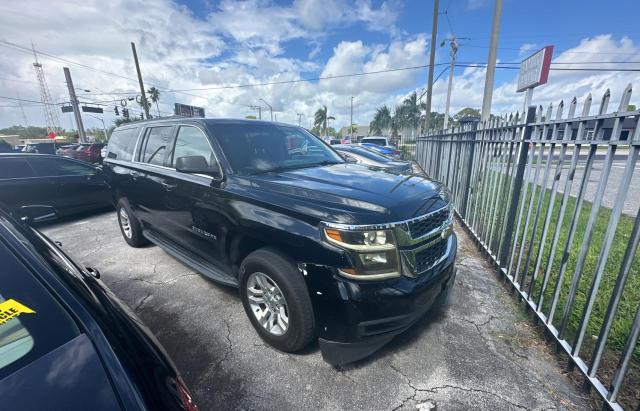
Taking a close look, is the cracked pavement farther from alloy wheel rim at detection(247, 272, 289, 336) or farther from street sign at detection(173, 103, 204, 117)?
street sign at detection(173, 103, 204, 117)

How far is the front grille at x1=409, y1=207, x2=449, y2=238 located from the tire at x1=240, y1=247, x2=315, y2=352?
2.83 feet

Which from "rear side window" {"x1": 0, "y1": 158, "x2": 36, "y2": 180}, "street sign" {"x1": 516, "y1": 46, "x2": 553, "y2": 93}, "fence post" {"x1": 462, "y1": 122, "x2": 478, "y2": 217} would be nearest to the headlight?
"fence post" {"x1": 462, "y1": 122, "x2": 478, "y2": 217}

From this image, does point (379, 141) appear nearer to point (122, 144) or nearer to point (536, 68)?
point (536, 68)

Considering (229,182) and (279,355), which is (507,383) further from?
(229,182)

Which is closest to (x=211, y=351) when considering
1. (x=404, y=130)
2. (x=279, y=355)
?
(x=279, y=355)

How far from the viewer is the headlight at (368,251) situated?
1886 mm

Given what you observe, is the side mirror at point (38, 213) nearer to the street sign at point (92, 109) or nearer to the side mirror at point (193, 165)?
the side mirror at point (193, 165)

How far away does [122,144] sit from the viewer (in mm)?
4488

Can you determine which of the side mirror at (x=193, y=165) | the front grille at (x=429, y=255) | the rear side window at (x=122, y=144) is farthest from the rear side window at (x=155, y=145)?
the front grille at (x=429, y=255)

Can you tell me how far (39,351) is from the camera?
0.93 m

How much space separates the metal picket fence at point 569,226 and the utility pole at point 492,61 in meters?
5.85

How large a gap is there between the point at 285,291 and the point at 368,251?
0.68 meters

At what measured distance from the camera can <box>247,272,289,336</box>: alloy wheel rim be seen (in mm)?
2297

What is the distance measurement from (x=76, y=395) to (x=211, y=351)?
1.77 meters
